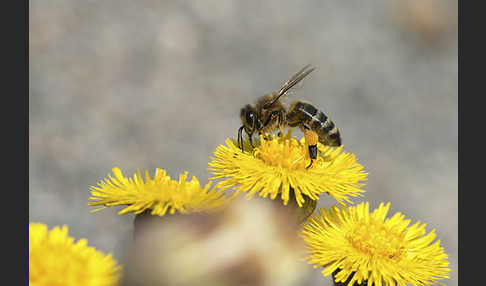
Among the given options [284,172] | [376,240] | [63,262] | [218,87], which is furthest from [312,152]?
[218,87]

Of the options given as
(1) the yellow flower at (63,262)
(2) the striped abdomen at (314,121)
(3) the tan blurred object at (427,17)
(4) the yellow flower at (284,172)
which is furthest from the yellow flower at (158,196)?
(3) the tan blurred object at (427,17)

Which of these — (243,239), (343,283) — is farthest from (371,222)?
(243,239)

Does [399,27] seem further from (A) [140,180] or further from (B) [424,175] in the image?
(A) [140,180]

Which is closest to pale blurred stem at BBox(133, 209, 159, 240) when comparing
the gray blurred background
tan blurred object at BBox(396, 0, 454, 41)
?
the gray blurred background

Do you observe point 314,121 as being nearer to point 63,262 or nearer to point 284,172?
point 284,172

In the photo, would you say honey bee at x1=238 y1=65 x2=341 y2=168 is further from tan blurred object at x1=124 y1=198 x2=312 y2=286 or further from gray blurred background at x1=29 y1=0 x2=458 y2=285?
gray blurred background at x1=29 y1=0 x2=458 y2=285
